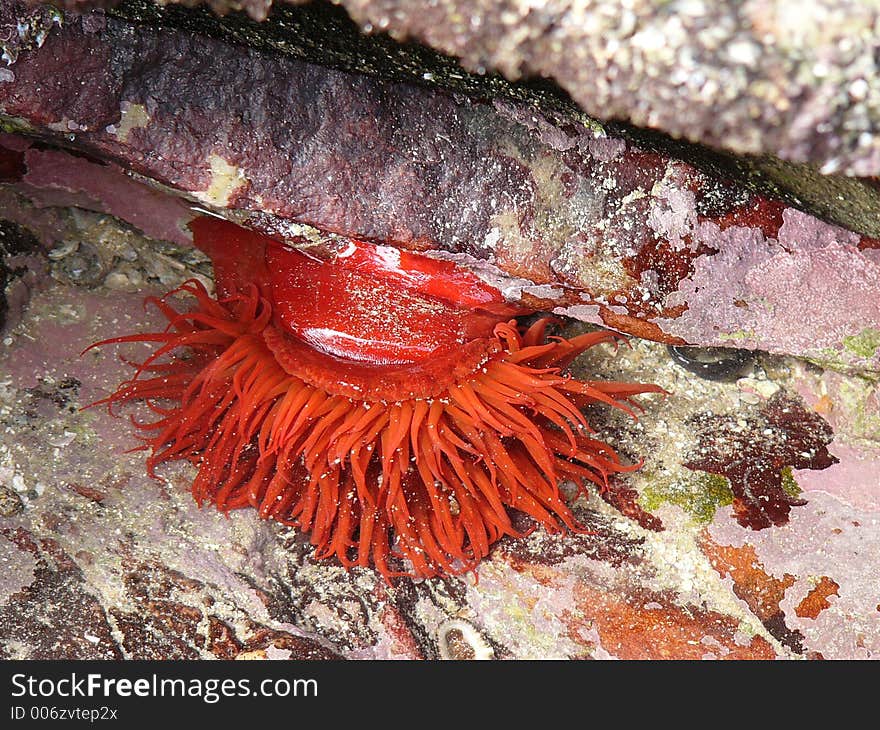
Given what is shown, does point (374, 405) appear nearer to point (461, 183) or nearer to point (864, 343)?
point (461, 183)

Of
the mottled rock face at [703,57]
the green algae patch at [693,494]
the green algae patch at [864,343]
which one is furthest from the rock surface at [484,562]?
the mottled rock face at [703,57]

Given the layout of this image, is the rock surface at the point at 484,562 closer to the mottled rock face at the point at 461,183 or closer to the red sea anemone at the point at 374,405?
the red sea anemone at the point at 374,405

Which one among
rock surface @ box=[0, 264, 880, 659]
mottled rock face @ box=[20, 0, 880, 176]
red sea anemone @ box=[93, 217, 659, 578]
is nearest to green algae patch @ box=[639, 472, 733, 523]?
rock surface @ box=[0, 264, 880, 659]

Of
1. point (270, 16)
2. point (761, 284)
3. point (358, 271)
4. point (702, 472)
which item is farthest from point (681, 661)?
point (270, 16)

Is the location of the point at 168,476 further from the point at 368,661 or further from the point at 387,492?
the point at 368,661

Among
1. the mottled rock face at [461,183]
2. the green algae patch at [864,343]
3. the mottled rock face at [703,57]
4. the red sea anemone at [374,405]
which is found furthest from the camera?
the red sea anemone at [374,405]

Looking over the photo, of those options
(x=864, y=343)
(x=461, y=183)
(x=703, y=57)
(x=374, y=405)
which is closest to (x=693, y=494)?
(x=864, y=343)
